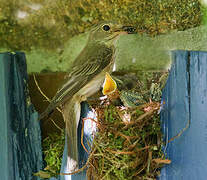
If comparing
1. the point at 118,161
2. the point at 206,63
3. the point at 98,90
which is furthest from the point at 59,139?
the point at 206,63

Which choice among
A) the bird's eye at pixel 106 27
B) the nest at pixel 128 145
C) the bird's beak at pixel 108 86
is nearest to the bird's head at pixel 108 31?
the bird's eye at pixel 106 27

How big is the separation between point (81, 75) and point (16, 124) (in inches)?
23.3

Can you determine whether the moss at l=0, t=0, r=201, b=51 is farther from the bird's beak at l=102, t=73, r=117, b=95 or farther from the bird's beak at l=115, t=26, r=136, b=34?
the bird's beak at l=102, t=73, r=117, b=95

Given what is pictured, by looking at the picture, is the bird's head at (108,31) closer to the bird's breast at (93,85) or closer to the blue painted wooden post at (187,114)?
the bird's breast at (93,85)

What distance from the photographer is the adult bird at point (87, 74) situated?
1977 mm

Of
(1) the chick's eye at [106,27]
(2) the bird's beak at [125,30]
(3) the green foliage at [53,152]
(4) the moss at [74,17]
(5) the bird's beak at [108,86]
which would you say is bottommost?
(3) the green foliage at [53,152]

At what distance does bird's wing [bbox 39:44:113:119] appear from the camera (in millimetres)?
1976

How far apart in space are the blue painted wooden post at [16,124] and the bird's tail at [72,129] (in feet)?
0.87

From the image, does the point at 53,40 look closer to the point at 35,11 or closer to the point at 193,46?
the point at 35,11

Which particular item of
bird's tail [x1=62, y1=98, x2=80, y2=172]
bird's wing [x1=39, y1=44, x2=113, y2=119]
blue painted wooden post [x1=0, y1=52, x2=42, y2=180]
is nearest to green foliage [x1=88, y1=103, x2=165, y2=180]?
bird's tail [x1=62, y1=98, x2=80, y2=172]

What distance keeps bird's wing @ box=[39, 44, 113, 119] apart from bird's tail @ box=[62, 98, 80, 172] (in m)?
0.10

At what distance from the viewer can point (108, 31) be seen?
236 cm

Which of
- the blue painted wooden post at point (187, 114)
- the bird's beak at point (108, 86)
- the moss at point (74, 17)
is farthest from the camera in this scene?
the moss at point (74, 17)

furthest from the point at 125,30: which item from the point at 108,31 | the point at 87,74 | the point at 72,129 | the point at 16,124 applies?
the point at 16,124
